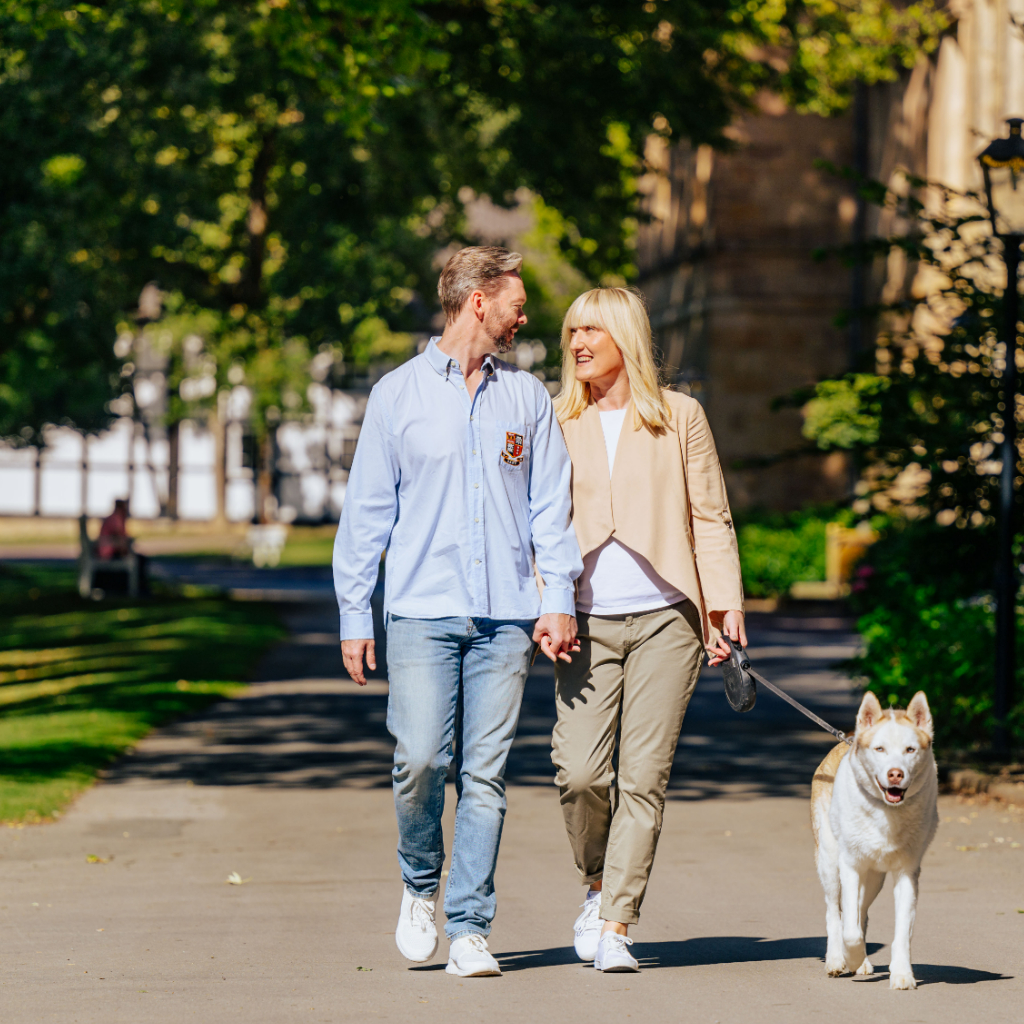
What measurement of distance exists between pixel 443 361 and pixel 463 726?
1105 mm

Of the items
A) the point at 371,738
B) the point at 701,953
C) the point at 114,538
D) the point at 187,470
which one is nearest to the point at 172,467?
the point at 187,470

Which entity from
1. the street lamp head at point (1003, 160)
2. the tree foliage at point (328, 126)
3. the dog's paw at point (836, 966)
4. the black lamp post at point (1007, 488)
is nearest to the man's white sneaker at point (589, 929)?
the dog's paw at point (836, 966)

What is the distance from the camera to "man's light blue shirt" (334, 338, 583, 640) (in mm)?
5262

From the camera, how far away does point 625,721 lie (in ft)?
18.2

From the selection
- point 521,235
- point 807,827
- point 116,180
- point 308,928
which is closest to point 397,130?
point 116,180

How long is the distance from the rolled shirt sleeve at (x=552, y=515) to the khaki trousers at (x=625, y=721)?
0.89 feet

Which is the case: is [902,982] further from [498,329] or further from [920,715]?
[498,329]

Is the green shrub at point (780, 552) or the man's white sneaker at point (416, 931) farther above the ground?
the green shrub at point (780, 552)

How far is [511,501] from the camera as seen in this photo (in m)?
5.33

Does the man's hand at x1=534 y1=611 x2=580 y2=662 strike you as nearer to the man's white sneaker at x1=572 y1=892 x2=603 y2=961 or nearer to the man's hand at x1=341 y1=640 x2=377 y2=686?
the man's hand at x1=341 y1=640 x2=377 y2=686

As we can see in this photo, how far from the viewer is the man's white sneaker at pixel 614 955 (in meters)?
5.44

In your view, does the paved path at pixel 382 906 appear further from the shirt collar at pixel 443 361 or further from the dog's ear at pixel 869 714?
the shirt collar at pixel 443 361

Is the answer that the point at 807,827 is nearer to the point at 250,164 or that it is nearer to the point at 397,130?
the point at 397,130

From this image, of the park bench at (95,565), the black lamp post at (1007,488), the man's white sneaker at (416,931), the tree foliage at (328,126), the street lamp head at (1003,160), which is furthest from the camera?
the park bench at (95,565)
